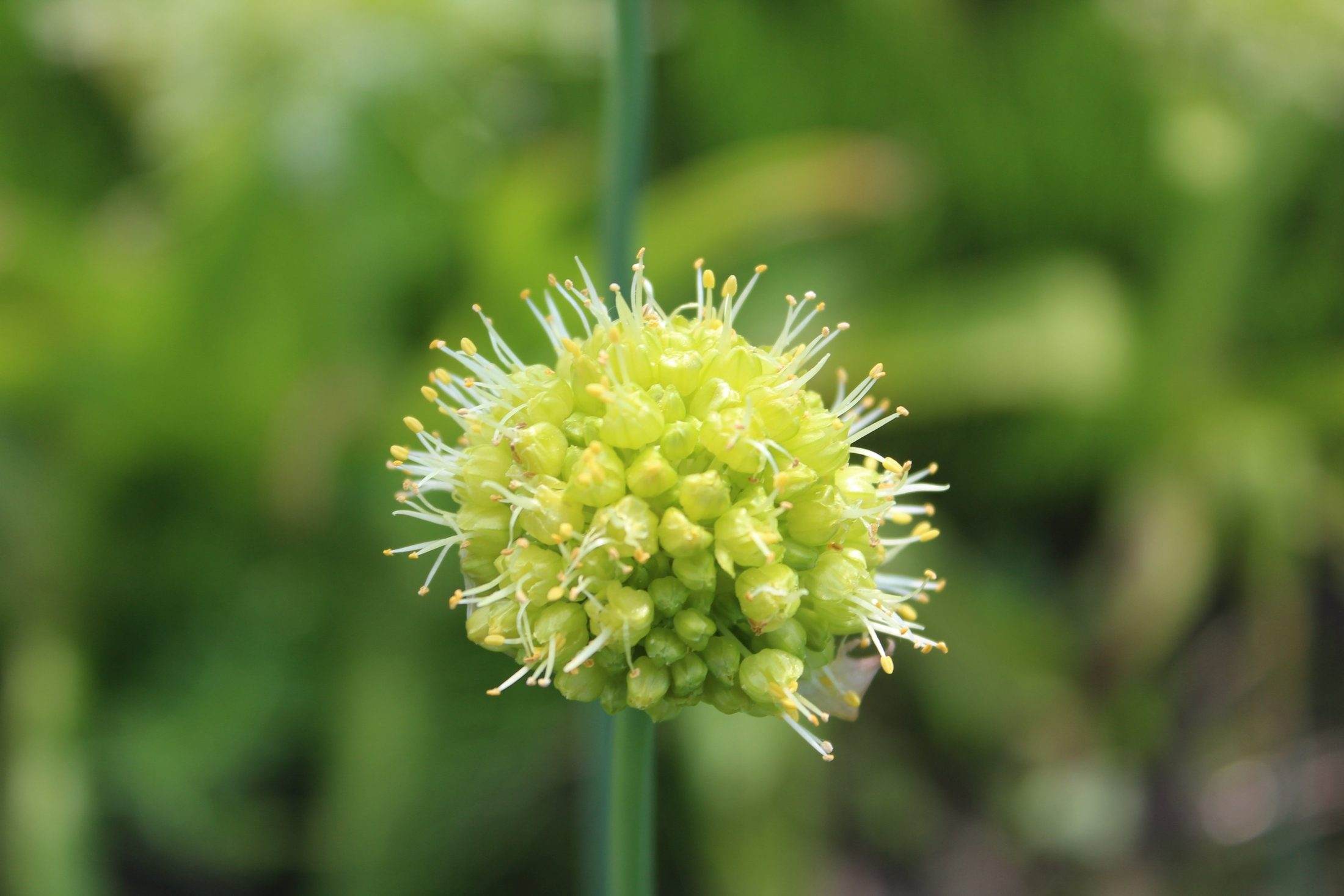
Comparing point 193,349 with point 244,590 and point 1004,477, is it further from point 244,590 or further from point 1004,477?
point 1004,477

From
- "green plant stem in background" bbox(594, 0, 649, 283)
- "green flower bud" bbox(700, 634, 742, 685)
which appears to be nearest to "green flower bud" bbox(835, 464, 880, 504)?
"green flower bud" bbox(700, 634, 742, 685)

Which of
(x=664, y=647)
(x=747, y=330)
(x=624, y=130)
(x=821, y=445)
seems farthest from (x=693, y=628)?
(x=747, y=330)

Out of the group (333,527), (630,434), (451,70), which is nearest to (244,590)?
(333,527)

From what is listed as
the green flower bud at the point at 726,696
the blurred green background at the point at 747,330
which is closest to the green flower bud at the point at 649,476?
the green flower bud at the point at 726,696

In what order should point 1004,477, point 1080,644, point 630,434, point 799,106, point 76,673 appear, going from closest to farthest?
point 630,434 < point 76,673 < point 1080,644 < point 1004,477 < point 799,106

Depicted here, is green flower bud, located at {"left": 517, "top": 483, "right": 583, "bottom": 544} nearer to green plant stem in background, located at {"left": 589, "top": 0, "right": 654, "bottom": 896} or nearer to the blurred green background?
green plant stem in background, located at {"left": 589, "top": 0, "right": 654, "bottom": 896}

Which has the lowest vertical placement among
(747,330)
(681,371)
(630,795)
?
(630,795)

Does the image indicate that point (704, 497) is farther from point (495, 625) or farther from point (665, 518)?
point (495, 625)
